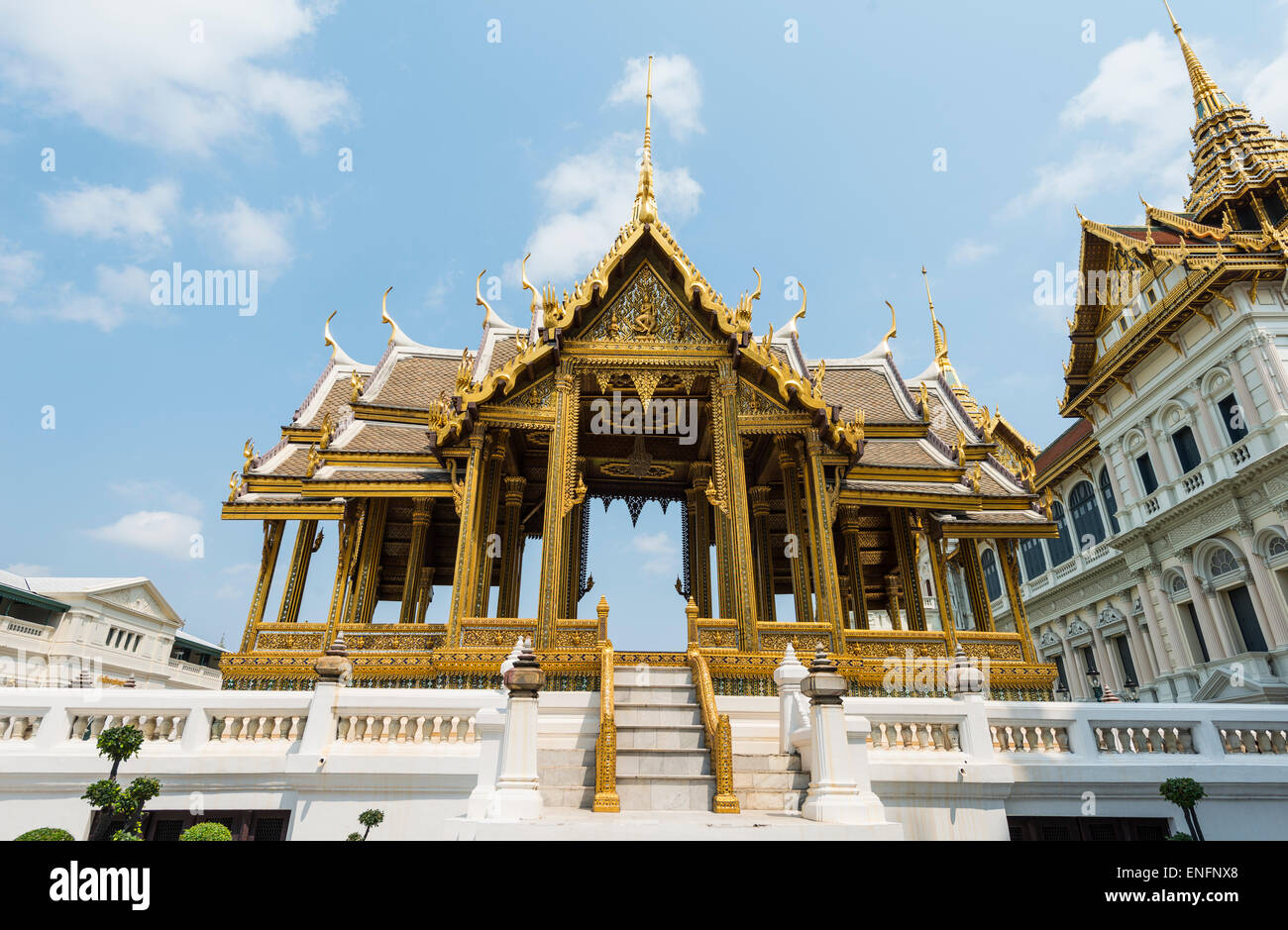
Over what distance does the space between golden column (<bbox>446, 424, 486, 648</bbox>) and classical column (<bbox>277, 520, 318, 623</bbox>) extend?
4.12 m

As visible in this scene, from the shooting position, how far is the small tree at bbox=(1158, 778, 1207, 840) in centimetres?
601

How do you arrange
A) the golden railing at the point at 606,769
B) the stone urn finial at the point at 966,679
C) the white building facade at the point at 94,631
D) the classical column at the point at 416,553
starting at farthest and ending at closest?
1. the white building facade at the point at 94,631
2. the classical column at the point at 416,553
3. the stone urn finial at the point at 966,679
4. the golden railing at the point at 606,769

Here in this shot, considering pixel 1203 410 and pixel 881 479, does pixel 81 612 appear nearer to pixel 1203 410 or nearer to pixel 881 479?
pixel 881 479

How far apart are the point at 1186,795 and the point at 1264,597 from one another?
1823 cm

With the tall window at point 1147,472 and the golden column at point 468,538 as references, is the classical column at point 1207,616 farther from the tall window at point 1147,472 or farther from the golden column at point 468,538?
the golden column at point 468,538

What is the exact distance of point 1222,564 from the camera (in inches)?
830

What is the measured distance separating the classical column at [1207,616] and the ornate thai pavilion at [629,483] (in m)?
12.7

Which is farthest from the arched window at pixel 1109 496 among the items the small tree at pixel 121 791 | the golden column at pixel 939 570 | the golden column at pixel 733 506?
the small tree at pixel 121 791

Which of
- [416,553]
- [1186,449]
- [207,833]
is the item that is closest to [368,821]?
[207,833]

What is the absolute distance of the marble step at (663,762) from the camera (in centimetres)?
660

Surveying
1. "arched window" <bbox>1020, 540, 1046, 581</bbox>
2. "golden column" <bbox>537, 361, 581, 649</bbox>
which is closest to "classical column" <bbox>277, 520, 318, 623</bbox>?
"golden column" <bbox>537, 361, 581, 649</bbox>

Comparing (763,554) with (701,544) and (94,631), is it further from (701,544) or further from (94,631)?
(94,631)

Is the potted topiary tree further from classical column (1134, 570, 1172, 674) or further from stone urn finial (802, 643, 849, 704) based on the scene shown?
classical column (1134, 570, 1172, 674)

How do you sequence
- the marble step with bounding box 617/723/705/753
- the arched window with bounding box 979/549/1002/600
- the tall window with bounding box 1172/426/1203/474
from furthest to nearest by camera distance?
the arched window with bounding box 979/549/1002/600
the tall window with bounding box 1172/426/1203/474
the marble step with bounding box 617/723/705/753
